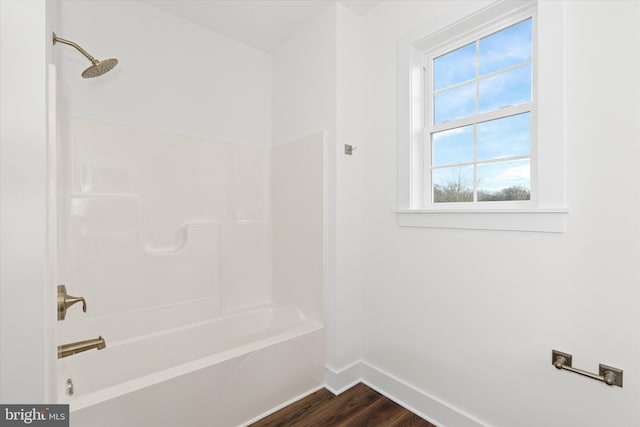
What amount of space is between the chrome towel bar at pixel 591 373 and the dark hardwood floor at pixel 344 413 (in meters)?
0.78

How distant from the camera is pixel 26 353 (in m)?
0.51

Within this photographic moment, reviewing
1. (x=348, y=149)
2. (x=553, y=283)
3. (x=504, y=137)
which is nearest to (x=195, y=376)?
(x=348, y=149)

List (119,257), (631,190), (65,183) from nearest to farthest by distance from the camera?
(631,190) → (65,183) → (119,257)

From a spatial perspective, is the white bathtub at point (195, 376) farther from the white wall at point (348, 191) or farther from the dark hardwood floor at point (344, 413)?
the white wall at point (348, 191)

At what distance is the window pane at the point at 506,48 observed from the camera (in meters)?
1.45

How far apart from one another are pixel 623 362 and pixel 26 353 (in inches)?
69.7

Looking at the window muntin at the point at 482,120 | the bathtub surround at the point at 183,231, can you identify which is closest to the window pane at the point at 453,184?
the window muntin at the point at 482,120

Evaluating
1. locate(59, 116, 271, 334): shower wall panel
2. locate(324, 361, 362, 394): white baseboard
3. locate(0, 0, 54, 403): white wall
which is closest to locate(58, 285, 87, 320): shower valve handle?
locate(0, 0, 54, 403): white wall

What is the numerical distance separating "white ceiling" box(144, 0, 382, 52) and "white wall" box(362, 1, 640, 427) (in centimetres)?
55

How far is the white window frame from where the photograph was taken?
4.08 ft

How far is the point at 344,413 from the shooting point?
174 centimetres

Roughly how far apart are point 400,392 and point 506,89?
183cm

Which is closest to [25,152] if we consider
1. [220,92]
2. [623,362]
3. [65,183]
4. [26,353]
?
[26,353]

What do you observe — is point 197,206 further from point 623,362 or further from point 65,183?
point 623,362
